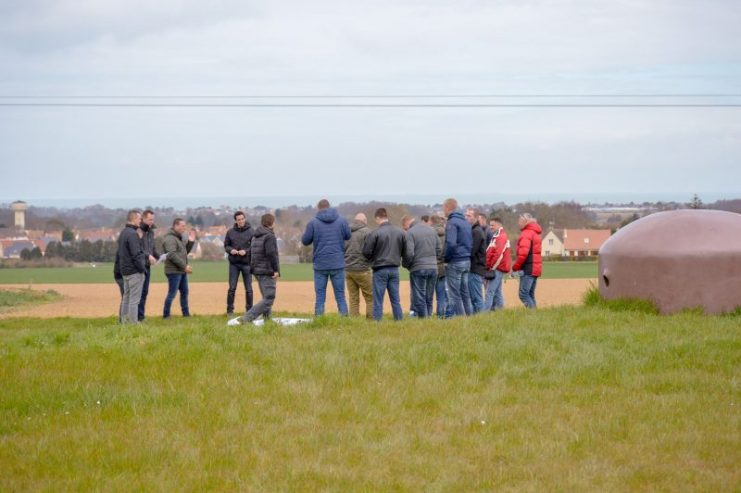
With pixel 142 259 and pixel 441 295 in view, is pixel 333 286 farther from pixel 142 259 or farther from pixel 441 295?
pixel 142 259

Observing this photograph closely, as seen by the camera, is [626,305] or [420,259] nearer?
[626,305]

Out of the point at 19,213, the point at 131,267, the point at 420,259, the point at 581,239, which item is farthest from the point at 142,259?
the point at 19,213

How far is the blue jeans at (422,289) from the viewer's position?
16469mm

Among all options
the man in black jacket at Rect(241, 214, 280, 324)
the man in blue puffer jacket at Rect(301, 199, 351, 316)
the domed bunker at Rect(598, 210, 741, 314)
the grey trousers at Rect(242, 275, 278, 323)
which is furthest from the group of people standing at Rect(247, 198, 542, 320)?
the domed bunker at Rect(598, 210, 741, 314)

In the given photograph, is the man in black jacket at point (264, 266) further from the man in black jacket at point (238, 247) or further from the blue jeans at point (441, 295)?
the blue jeans at point (441, 295)

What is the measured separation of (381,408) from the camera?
8727 millimetres

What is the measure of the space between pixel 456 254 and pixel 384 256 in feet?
5.26

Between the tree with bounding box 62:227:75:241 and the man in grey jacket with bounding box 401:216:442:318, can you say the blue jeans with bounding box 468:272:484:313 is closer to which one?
the man in grey jacket with bounding box 401:216:442:318

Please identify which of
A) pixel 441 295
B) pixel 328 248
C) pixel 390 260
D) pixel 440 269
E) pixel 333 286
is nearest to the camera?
pixel 390 260

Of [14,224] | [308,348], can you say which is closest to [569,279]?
[308,348]

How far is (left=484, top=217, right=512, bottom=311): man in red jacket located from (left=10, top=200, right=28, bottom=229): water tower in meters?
67.2

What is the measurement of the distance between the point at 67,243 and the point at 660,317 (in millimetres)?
60359

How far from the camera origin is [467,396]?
909 centimetres

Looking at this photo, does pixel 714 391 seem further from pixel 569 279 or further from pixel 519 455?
pixel 569 279
